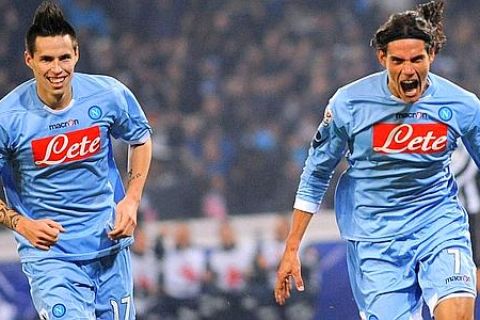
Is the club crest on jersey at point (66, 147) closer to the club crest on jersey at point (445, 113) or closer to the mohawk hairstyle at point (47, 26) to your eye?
the mohawk hairstyle at point (47, 26)

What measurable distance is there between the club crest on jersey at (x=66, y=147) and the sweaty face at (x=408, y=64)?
1417 millimetres

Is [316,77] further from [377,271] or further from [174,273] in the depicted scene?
[377,271]

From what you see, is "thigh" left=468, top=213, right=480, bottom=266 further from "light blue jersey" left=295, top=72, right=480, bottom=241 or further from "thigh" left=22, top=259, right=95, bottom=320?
"thigh" left=22, top=259, right=95, bottom=320

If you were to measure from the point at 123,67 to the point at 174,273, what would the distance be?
3.23m

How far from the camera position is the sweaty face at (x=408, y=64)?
5074 mm

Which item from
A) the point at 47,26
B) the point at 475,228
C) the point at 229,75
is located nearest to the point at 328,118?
the point at 47,26

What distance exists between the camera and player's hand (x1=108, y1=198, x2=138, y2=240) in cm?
534

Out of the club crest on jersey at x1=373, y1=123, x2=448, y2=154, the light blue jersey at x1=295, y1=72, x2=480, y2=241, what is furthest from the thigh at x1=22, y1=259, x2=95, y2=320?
the club crest on jersey at x1=373, y1=123, x2=448, y2=154

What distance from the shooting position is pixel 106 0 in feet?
44.3

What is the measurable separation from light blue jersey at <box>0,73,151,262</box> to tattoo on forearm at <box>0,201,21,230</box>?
0.11 metres

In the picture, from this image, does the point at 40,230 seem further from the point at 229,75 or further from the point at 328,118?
the point at 229,75

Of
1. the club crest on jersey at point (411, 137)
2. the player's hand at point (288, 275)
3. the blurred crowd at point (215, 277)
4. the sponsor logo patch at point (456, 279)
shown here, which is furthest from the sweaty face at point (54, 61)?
the blurred crowd at point (215, 277)

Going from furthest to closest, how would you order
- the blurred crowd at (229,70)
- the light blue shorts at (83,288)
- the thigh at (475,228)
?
the blurred crowd at (229,70)
the thigh at (475,228)
the light blue shorts at (83,288)

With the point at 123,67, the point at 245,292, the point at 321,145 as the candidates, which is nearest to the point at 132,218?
the point at 321,145
